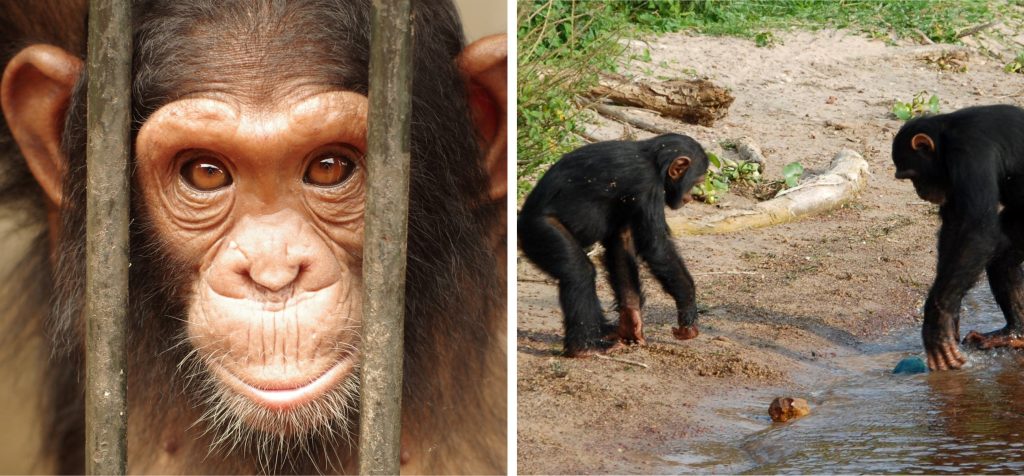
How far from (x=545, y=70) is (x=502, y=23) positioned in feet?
6.01

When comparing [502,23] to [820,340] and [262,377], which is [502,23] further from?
[820,340]

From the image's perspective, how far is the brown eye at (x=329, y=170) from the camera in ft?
11.8

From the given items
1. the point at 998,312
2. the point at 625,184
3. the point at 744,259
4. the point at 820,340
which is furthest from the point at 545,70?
the point at 998,312

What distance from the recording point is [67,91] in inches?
149

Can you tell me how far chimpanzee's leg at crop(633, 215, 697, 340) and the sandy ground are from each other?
107 millimetres

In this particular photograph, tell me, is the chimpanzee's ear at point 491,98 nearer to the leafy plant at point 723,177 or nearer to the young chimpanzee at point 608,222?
the young chimpanzee at point 608,222

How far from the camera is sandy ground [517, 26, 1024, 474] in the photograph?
16.8ft

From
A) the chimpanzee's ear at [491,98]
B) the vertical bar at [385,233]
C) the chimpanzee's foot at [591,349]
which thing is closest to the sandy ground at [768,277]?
the chimpanzee's foot at [591,349]

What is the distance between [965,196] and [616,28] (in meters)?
2.07

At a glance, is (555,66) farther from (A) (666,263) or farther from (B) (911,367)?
(B) (911,367)

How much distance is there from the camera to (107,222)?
10.5 feet

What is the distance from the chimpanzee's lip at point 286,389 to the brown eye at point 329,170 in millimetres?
551


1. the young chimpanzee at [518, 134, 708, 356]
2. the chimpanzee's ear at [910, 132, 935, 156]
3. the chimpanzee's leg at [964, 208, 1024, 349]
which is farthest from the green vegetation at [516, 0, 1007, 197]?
the chimpanzee's leg at [964, 208, 1024, 349]

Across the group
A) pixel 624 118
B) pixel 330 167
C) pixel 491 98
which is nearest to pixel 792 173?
pixel 624 118
